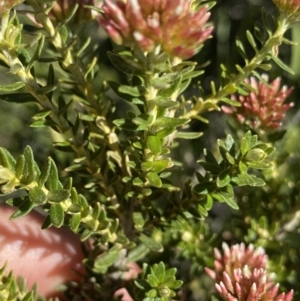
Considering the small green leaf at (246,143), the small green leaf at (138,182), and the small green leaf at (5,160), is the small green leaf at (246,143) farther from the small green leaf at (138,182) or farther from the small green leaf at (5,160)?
the small green leaf at (5,160)

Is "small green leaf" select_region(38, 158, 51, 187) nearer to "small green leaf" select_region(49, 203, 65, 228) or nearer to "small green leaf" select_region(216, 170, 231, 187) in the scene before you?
"small green leaf" select_region(49, 203, 65, 228)

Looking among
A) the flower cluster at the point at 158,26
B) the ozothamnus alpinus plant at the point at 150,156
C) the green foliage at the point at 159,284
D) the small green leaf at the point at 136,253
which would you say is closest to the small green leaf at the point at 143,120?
the ozothamnus alpinus plant at the point at 150,156

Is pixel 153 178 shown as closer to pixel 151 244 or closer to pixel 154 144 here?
pixel 154 144

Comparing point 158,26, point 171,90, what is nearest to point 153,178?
point 171,90

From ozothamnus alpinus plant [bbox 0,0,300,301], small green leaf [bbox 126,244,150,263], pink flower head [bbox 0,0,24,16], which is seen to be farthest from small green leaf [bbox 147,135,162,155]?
small green leaf [bbox 126,244,150,263]

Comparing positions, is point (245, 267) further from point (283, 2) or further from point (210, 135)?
Answer: point (210, 135)

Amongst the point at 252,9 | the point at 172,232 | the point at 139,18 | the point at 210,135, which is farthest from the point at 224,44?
the point at 139,18
